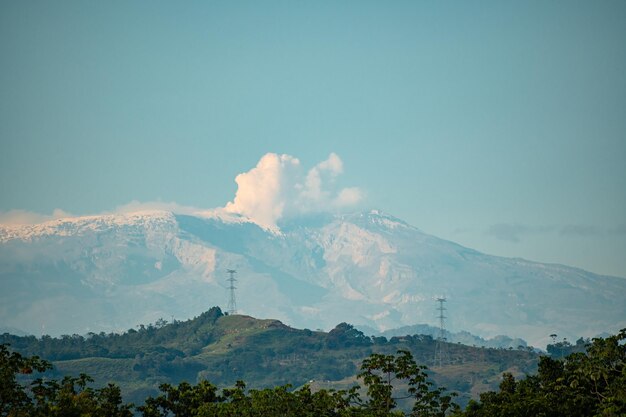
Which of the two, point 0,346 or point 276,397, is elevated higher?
point 0,346

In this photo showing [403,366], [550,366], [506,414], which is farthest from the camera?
[550,366]

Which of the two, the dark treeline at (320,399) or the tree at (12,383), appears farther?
the tree at (12,383)

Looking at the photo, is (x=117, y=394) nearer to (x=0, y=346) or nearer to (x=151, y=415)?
(x=151, y=415)

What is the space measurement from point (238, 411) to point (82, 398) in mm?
13835

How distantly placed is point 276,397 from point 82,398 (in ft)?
55.8

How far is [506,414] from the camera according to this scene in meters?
88.9

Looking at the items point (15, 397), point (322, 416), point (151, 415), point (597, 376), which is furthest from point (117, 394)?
point (597, 376)

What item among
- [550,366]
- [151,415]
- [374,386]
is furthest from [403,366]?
[550,366]

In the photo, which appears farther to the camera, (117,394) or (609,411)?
(117,394)

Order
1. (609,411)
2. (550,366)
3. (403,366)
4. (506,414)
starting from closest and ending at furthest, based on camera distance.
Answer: (609,411), (506,414), (403,366), (550,366)

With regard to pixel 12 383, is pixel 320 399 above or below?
below

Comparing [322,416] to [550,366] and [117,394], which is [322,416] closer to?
[117,394]

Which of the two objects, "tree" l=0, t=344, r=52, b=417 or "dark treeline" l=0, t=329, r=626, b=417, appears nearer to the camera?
"dark treeline" l=0, t=329, r=626, b=417

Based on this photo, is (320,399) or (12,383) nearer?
(12,383)
